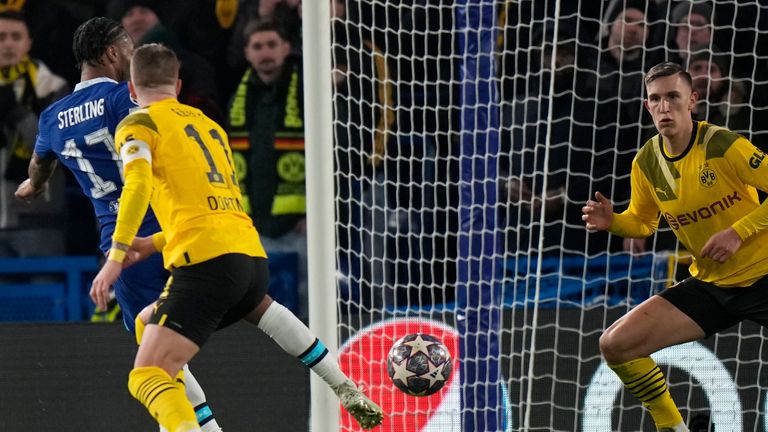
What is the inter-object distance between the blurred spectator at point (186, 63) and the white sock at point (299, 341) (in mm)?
2777

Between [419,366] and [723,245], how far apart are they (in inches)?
59.9

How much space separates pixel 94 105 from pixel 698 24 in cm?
375

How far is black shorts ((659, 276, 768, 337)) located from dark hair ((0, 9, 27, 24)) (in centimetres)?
449

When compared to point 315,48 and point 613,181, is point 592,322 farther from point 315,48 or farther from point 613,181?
point 315,48

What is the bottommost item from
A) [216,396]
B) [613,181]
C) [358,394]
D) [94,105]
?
[216,396]

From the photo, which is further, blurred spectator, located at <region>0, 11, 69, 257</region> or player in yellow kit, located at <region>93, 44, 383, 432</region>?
blurred spectator, located at <region>0, 11, 69, 257</region>

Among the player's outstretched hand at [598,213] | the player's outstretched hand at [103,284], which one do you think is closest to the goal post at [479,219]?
the player's outstretched hand at [598,213]

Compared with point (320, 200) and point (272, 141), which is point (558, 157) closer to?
point (272, 141)

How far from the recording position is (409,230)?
7.21 metres

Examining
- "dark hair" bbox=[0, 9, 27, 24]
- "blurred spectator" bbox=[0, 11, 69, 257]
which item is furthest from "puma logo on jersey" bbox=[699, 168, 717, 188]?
"dark hair" bbox=[0, 9, 27, 24]

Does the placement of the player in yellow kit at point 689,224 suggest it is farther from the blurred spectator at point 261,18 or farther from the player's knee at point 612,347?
the blurred spectator at point 261,18

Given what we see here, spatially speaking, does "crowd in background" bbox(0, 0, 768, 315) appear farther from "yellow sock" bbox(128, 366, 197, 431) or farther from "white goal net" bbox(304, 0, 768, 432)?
"yellow sock" bbox(128, 366, 197, 431)

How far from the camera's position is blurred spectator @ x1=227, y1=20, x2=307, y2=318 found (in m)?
7.64

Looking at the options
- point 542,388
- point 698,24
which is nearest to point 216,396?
point 542,388
